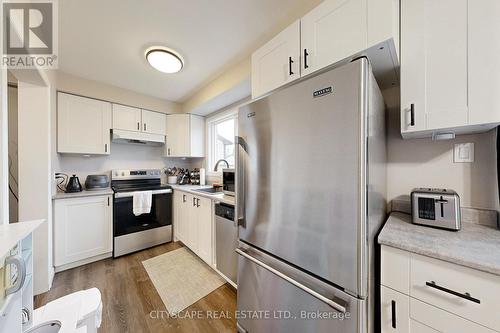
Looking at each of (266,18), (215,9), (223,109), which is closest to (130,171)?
(223,109)

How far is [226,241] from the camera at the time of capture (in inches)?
71.1

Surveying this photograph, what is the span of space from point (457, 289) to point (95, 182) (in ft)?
11.6

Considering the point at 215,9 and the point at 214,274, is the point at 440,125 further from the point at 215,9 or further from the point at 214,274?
the point at 214,274

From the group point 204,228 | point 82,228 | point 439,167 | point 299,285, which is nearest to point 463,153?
point 439,167

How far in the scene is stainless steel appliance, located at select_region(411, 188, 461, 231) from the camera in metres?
0.95

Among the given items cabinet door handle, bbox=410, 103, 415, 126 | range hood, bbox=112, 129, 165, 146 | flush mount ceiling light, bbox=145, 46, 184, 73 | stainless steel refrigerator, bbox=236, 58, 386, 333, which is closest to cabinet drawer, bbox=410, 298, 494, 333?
stainless steel refrigerator, bbox=236, 58, 386, 333

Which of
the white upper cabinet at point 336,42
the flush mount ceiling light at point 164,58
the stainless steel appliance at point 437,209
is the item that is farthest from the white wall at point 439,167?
the flush mount ceiling light at point 164,58

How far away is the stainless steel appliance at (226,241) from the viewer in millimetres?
1722

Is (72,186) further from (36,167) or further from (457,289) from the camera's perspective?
(457,289)

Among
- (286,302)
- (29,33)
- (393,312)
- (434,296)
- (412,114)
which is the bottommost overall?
(286,302)

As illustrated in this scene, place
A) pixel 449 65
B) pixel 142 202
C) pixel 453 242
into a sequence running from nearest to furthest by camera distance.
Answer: pixel 453 242 < pixel 449 65 < pixel 142 202

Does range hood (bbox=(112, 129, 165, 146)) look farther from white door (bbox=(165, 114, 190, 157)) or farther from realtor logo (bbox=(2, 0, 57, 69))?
realtor logo (bbox=(2, 0, 57, 69))

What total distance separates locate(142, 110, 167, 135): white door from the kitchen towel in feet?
3.46

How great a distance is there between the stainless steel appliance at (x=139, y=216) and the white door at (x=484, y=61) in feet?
10.5
